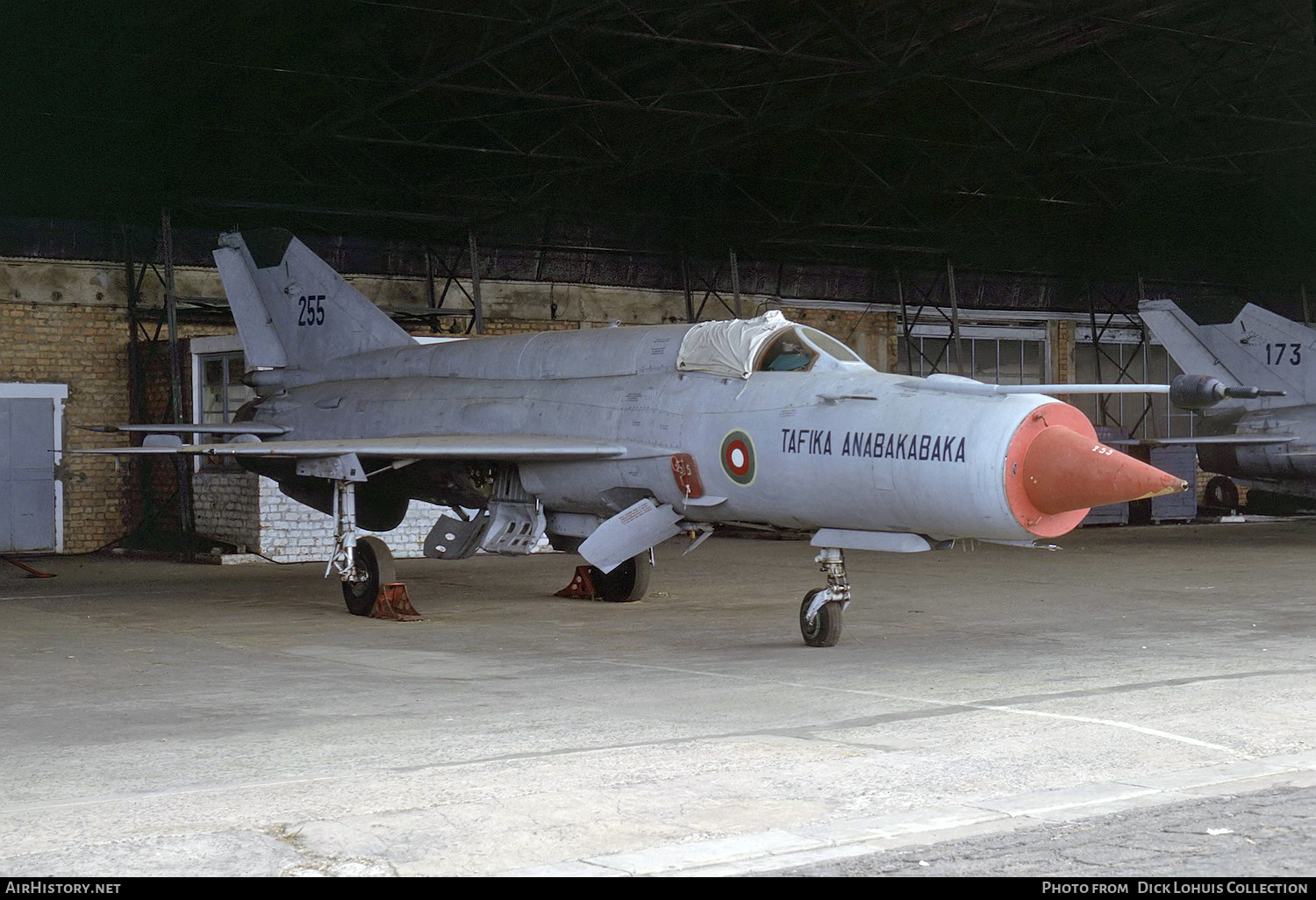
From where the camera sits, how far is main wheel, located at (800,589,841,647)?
11.3 m

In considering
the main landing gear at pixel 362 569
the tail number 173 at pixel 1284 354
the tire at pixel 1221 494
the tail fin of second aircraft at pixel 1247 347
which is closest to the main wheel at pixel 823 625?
the main landing gear at pixel 362 569

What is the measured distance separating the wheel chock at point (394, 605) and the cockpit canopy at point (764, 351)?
3.45 meters

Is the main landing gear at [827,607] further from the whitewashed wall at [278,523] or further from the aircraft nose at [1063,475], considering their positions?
the whitewashed wall at [278,523]

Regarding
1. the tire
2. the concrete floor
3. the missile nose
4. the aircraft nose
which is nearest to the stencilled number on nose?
the concrete floor

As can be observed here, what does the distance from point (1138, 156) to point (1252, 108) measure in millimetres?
2651

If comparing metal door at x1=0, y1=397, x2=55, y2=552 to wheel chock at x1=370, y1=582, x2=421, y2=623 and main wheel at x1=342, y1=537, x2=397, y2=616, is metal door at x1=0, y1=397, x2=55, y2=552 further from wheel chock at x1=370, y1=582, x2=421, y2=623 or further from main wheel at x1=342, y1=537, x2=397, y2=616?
wheel chock at x1=370, y1=582, x2=421, y2=623

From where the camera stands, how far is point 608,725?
26.1ft

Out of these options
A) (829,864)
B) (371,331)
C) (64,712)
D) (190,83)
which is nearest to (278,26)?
(190,83)

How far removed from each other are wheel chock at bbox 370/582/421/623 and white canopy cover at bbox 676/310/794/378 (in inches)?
135

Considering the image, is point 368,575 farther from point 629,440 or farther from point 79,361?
point 79,361

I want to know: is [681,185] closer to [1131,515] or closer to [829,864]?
[1131,515]

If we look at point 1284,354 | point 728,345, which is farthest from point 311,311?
point 1284,354

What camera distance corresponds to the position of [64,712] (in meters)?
8.38

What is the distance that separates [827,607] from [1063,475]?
90.9 inches
